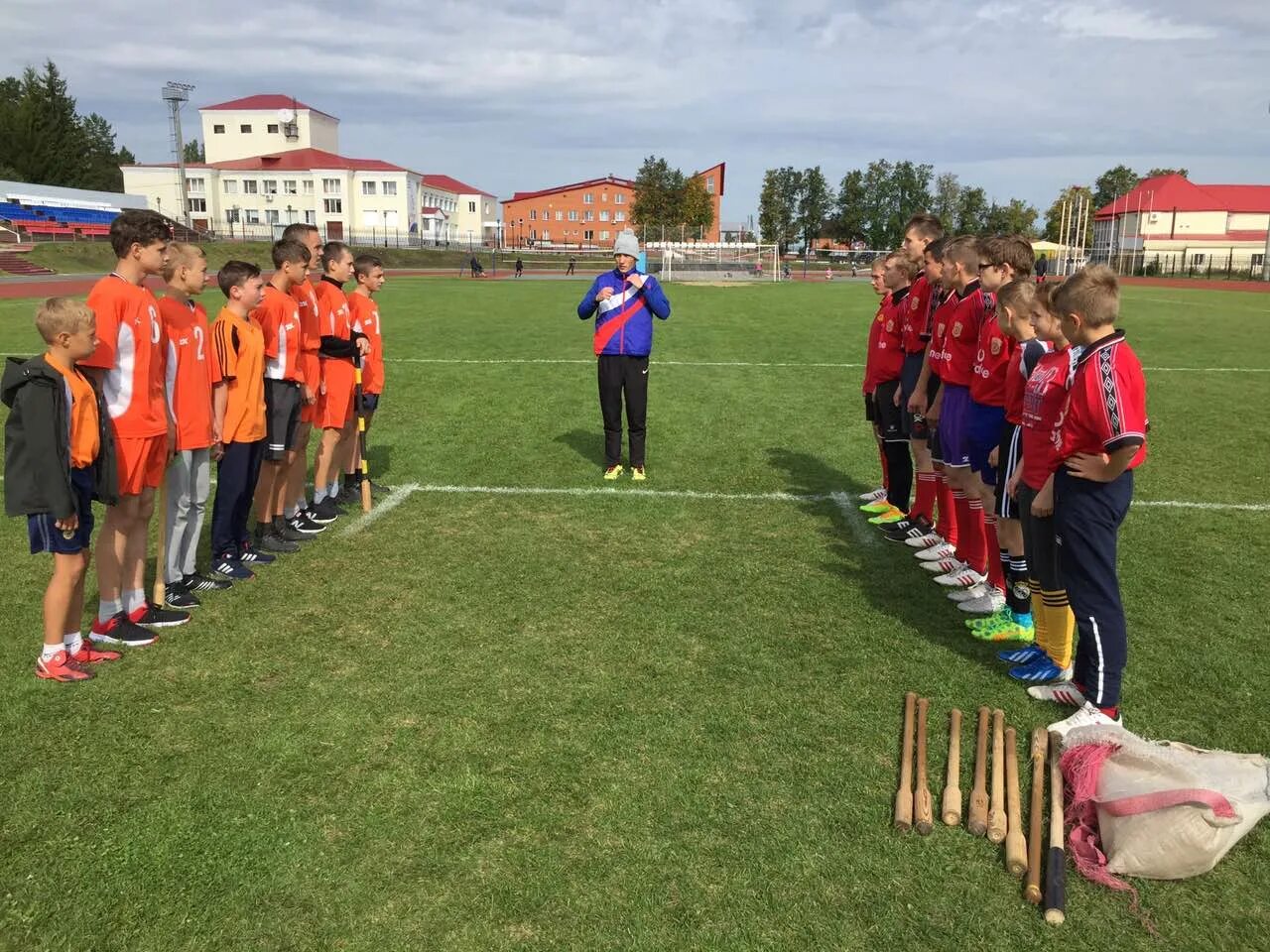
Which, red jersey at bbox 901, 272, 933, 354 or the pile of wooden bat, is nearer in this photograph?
the pile of wooden bat

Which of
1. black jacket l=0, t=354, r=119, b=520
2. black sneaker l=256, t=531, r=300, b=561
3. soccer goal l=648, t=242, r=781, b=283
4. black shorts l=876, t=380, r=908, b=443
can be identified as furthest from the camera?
soccer goal l=648, t=242, r=781, b=283

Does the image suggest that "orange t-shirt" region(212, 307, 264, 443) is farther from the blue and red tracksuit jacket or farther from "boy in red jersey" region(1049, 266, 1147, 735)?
"boy in red jersey" region(1049, 266, 1147, 735)

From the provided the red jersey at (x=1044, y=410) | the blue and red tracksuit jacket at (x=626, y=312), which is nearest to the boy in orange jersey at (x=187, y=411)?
the blue and red tracksuit jacket at (x=626, y=312)

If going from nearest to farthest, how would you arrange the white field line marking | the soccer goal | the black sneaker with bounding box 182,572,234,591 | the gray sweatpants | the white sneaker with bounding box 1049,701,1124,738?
the white sneaker with bounding box 1049,701,1124,738 → the gray sweatpants → the black sneaker with bounding box 182,572,234,591 → the white field line marking → the soccer goal

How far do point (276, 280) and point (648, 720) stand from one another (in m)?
4.27

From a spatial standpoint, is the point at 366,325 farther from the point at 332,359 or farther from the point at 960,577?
the point at 960,577

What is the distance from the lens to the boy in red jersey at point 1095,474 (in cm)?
380

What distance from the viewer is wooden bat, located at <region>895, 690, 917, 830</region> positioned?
133 inches

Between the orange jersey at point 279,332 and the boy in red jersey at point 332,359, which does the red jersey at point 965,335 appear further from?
the boy in red jersey at point 332,359

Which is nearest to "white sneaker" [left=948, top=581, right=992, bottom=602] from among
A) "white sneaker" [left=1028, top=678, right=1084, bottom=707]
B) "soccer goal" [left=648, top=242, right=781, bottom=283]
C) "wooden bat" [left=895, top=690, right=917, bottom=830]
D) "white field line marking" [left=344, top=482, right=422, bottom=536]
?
"white sneaker" [left=1028, top=678, right=1084, bottom=707]

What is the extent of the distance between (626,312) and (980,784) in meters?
5.72

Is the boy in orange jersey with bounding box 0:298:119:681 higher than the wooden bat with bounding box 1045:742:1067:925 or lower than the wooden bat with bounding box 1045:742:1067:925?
higher

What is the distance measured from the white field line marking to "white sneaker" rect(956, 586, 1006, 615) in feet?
14.6

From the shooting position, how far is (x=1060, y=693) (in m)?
4.33
